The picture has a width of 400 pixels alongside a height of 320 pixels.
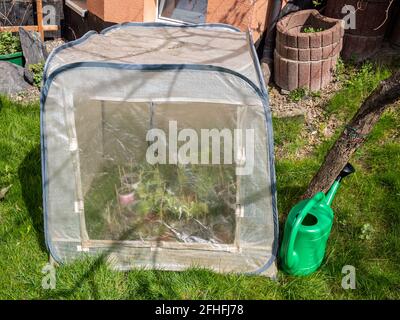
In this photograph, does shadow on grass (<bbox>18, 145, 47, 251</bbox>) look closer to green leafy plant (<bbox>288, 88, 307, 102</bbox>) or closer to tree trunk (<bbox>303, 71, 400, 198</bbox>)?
tree trunk (<bbox>303, 71, 400, 198</bbox>)

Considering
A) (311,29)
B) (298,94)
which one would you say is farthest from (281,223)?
(311,29)

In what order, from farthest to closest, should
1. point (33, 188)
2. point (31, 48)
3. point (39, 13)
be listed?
point (39, 13), point (31, 48), point (33, 188)

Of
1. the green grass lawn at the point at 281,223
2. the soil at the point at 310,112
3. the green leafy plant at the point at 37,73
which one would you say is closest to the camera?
the green grass lawn at the point at 281,223

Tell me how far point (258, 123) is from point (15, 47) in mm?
4807

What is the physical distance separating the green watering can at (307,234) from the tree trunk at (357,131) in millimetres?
107

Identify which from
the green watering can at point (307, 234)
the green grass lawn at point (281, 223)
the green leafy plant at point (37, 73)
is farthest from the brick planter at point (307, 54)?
the green leafy plant at point (37, 73)

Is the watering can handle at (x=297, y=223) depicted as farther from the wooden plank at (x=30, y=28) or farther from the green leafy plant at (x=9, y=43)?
the wooden plank at (x=30, y=28)

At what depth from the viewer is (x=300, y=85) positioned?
495cm

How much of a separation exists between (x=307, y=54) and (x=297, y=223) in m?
2.35

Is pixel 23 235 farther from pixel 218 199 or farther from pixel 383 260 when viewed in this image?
pixel 383 260

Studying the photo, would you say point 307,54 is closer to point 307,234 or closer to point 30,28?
point 307,234

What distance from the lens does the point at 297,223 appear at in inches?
115

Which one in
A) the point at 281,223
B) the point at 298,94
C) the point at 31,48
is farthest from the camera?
the point at 31,48

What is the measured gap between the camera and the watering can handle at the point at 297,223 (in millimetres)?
2930
